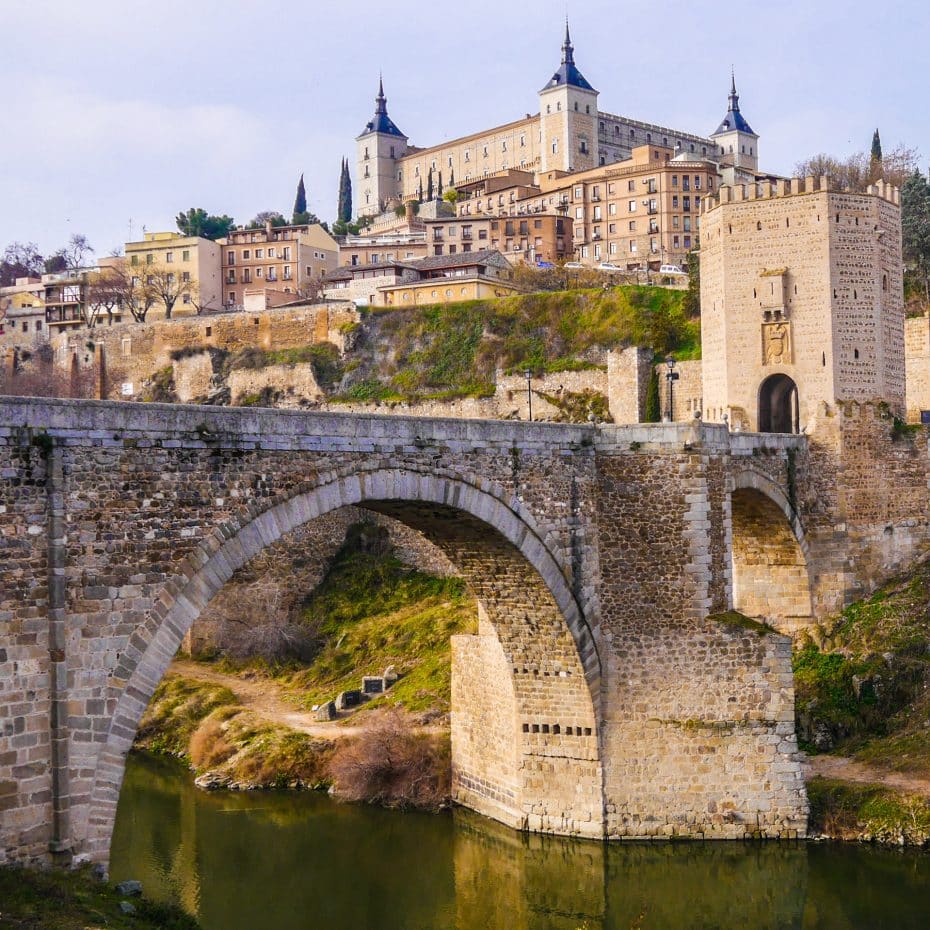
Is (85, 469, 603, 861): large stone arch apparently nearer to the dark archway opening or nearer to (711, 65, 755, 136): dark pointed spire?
the dark archway opening

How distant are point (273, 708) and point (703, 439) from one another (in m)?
11.7

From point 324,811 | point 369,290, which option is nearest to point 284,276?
point 369,290

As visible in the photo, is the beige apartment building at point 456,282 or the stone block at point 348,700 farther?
the beige apartment building at point 456,282

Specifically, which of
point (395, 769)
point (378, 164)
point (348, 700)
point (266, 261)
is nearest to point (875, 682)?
point (395, 769)

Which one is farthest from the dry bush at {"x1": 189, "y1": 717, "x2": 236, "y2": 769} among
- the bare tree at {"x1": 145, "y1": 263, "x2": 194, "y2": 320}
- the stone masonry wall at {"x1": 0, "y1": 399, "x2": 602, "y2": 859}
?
the bare tree at {"x1": 145, "y1": 263, "x2": 194, "y2": 320}

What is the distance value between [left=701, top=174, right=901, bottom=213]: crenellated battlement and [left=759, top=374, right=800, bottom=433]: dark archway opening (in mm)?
3884

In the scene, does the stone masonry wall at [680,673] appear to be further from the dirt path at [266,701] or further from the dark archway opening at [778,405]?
the dark archway opening at [778,405]

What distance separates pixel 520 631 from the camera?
19.5 m

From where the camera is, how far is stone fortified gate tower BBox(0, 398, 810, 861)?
12305 millimetres

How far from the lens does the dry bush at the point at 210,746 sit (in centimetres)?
2395

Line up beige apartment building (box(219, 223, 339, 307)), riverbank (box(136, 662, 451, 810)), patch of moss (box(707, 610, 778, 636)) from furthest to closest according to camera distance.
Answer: beige apartment building (box(219, 223, 339, 307)) → riverbank (box(136, 662, 451, 810)) → patch of moss (box(707, 610, 778, 636))

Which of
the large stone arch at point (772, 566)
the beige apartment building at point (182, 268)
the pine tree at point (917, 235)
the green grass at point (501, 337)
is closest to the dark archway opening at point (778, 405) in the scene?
the large stone arch at point (772, 566)

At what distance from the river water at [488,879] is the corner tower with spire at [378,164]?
7711 cm

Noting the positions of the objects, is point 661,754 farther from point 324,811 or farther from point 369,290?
point 369,290
